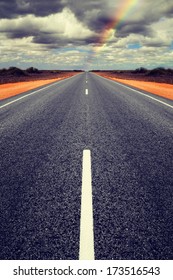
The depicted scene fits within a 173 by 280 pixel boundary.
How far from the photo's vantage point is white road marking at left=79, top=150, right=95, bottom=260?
213 centimetres

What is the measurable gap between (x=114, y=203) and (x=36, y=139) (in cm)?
294

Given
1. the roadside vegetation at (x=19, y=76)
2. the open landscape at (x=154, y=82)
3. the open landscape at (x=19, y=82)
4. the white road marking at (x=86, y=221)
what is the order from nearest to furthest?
the white road marking at (x=86, y=221) → the open landscape at (x=19, y=82) → the open landscape at (x=154, y=82) → the roadside vegetation at (x=19, y=76)

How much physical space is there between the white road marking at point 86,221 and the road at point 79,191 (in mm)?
44

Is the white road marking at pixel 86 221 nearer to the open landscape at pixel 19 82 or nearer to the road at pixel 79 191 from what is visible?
the road at pixel 79 191

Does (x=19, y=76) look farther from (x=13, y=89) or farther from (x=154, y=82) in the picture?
(x=13, y=89)

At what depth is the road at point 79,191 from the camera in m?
2.23

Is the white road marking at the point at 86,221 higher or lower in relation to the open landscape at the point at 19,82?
lower

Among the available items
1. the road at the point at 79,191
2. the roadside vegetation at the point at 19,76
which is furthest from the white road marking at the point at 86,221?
the roadside vegetation at the point at 19,76

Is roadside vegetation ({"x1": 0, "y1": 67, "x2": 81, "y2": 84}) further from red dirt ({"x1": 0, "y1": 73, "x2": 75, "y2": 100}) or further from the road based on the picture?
the road

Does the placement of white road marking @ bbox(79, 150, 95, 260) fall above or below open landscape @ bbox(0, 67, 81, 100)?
below

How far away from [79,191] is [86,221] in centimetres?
64

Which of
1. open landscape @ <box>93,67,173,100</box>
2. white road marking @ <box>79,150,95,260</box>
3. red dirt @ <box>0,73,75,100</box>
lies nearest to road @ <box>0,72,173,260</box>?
white road marking @ <box>79,150,95,260</box>

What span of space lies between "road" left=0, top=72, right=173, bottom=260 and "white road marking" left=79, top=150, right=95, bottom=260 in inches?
1.7
